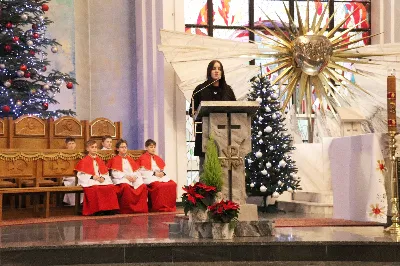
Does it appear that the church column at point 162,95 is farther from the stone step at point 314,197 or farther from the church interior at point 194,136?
the stone step at point 314,197

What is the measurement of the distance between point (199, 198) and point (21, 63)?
6.42 meters

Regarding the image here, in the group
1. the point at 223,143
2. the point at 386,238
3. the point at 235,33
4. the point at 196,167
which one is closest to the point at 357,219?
the point at 386,238

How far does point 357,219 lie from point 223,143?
2290 millimetres

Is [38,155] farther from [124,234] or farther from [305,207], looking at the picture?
[305,207]

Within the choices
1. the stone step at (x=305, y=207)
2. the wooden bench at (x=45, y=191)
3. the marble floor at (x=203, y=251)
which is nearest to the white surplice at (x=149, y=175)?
the wooden bench at (x=45, y=191)

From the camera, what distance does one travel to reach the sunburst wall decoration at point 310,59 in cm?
1506

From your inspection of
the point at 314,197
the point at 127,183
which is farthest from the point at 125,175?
the point at 314,197

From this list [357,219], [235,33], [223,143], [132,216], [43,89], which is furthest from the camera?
[235,33]

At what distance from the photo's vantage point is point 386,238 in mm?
7234

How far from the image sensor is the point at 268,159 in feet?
40.6

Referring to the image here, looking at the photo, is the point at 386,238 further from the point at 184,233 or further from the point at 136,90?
the point at 136,90

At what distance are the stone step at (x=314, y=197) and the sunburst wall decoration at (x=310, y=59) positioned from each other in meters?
2.13

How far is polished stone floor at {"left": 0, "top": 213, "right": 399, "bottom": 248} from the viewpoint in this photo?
7.12 meters

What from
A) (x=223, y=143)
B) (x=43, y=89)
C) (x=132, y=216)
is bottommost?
(x=132, y=216)
